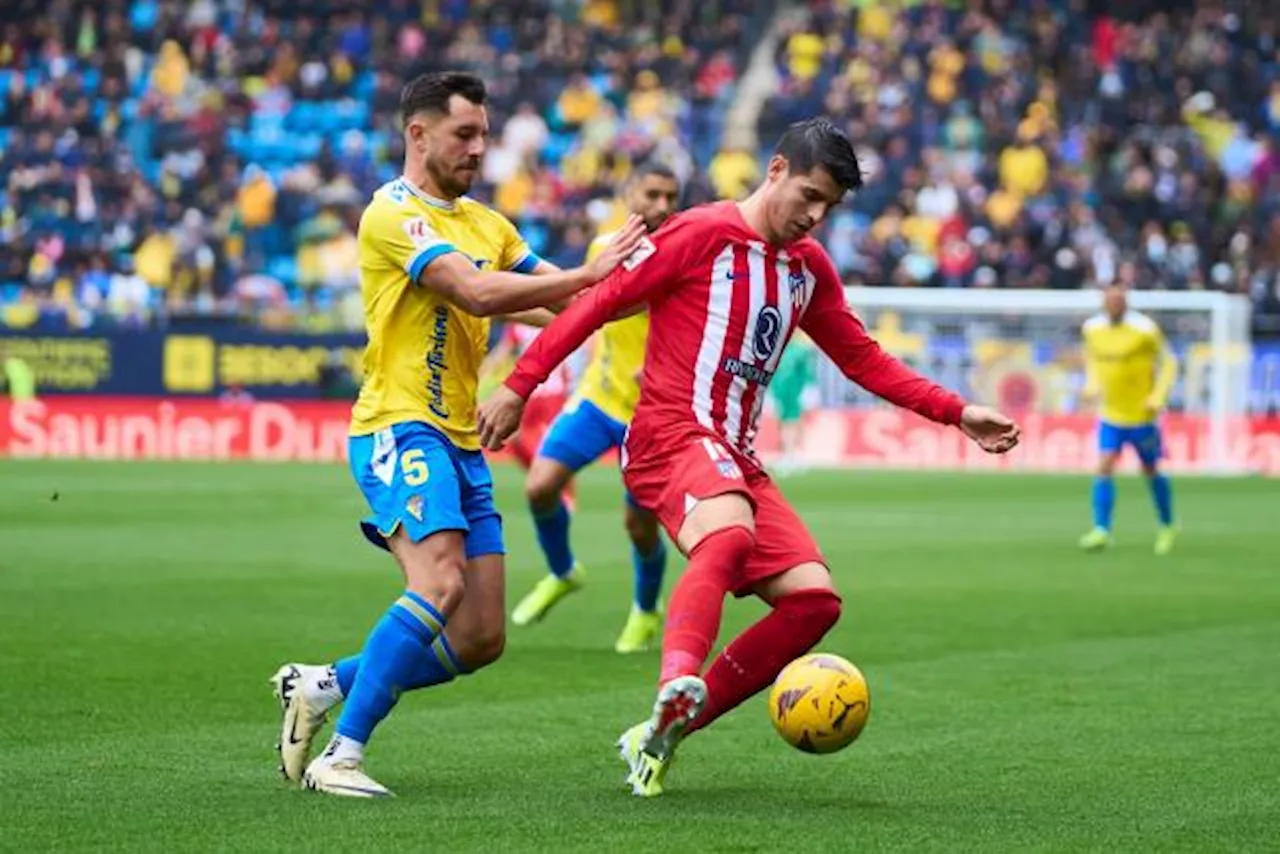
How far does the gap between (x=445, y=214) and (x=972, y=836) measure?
270 centimetres

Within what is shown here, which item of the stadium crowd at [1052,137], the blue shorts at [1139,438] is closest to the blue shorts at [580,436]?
the blue shorts at [1139,438]

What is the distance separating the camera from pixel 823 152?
7.85 meters

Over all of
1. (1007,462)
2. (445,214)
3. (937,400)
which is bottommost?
(1007,462)

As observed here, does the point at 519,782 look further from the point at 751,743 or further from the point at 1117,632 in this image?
the point at 1117,632

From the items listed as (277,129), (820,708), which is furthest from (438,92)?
(277,129)

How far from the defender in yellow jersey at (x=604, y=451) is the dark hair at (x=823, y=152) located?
487cm

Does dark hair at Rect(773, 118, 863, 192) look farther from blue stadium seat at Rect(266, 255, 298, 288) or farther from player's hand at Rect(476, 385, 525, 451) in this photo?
blue stadium seat at Rect(266, 255, 298, 288)

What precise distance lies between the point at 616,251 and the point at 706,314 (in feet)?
1.58

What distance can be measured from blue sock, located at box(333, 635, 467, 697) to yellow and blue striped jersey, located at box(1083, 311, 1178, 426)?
15.0 metres

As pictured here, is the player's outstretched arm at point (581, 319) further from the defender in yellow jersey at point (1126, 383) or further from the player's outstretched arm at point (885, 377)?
the defender in yellow jersey at point (1126, 383)

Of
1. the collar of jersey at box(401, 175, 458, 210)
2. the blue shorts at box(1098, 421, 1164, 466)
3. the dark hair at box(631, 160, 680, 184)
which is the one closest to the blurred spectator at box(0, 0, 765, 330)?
the blue shorts at box(1098, 421, 1164, 466)

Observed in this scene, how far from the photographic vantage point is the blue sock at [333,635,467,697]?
8109 millimetres

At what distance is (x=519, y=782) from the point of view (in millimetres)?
8227

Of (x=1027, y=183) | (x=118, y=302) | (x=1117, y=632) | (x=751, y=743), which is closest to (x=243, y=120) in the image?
(x=118, y=302)
